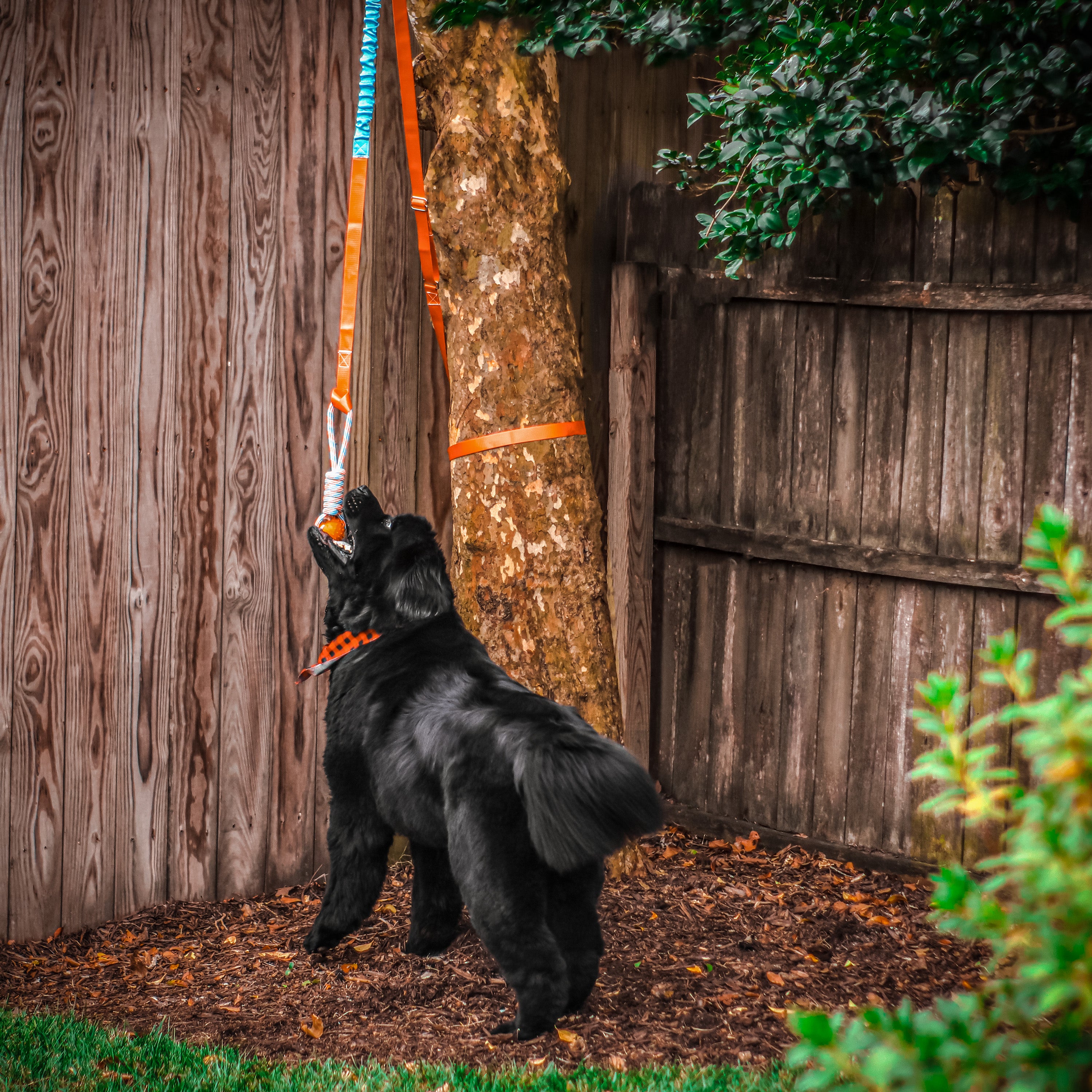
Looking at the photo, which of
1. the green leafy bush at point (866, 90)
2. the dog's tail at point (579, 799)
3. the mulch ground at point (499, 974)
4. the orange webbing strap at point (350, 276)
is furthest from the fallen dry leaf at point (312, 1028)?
the green leafy bush at point (866, 90)

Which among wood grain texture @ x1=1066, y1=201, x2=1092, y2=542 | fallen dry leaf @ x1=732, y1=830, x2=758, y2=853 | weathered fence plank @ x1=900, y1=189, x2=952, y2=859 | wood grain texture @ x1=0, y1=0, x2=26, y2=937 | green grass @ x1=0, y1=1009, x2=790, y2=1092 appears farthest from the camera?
fallen dry leaf @ x1=732, y1=830, x2=758, y2=853

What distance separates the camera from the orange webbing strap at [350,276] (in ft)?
11.6

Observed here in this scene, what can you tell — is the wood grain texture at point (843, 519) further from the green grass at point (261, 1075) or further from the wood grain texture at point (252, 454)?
the wood grain texture at point (252, 454)

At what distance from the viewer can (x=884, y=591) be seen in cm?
458

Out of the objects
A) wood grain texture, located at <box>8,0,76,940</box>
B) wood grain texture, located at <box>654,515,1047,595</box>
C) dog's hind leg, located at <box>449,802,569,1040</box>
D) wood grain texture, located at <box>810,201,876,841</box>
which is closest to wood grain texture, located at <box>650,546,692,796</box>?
wood grain texture, located at <box>654,515,1047,595</box>

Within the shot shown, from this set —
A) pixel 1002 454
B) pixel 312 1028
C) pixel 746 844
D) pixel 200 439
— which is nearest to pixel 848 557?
pixel 1002 454

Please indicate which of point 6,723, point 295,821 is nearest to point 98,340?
point 6,723

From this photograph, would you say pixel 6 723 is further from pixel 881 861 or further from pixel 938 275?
pixel 938 275

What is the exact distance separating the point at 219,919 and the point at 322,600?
125cm

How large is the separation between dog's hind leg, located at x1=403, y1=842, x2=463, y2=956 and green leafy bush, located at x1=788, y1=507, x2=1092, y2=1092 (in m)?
2.56

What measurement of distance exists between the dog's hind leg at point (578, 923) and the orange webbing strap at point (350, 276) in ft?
5.23

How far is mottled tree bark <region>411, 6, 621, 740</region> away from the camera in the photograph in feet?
12.9

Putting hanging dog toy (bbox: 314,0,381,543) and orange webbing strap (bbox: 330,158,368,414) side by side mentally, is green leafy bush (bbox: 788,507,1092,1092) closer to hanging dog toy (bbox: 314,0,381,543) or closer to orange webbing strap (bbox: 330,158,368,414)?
hanging dog toy (bbox: 314,0,381,543)

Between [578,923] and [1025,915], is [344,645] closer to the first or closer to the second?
[578,923]
